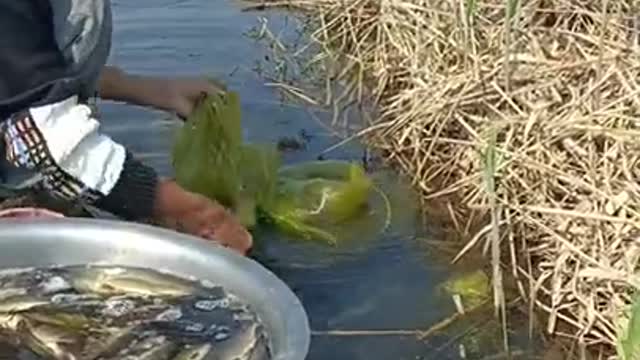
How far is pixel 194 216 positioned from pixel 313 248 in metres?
0.83

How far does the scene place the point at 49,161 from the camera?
3.58 m

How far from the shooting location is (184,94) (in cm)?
413

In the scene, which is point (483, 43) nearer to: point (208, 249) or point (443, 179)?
point (443, 179)

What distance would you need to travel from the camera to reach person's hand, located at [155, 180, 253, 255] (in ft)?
12.6

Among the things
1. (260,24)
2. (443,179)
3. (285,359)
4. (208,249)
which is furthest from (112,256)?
(260,24)

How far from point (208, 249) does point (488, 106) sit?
201 centimetres

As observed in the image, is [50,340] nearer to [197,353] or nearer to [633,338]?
[197,353]

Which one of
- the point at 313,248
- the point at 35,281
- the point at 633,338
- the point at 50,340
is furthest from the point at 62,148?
the point at 633,338

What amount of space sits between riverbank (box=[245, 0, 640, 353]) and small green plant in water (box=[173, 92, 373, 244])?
0.41 m

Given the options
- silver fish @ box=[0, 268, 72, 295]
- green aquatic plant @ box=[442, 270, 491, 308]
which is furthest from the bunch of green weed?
silver fish @ box=[0, 268, 72, 295]

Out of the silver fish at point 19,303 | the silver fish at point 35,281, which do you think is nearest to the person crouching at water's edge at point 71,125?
the silver fish at point 35,281

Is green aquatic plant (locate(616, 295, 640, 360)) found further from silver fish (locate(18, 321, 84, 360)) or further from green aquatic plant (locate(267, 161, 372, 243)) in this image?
green aquatic plant (locate(267, 161, 372, 243))

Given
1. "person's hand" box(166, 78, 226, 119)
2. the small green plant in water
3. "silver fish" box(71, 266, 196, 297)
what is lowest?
the small green plant in water

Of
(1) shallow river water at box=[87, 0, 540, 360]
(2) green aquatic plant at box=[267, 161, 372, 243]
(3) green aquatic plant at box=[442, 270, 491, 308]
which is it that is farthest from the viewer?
(2) green aquatic plant at box=[267, 161, 372, 243]
